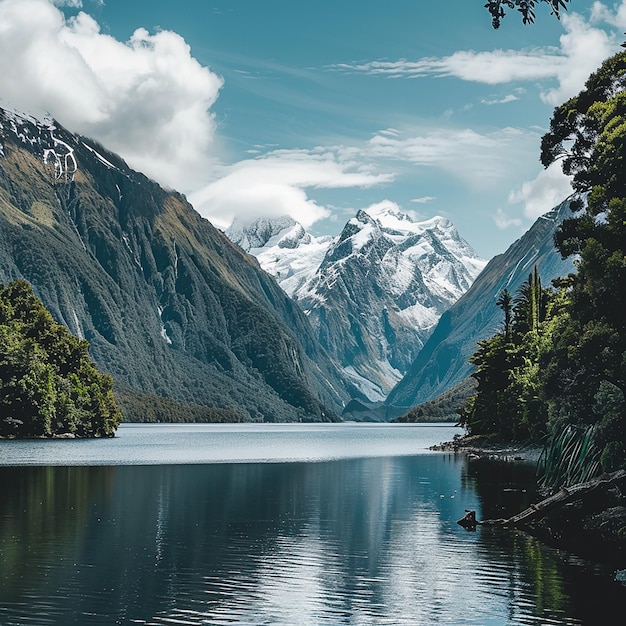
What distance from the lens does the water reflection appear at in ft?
131

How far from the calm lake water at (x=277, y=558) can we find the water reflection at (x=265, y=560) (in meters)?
0.12

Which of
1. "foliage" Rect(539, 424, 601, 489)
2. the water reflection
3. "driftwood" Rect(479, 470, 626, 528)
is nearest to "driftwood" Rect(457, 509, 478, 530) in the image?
the water reflection

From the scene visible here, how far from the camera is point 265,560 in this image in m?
52.6

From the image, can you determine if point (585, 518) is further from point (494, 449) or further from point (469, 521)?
point (494, 449)

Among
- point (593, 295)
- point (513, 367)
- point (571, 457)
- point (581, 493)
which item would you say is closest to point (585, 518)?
point (581, 493)

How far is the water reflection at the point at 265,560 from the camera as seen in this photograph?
39969 millimetres

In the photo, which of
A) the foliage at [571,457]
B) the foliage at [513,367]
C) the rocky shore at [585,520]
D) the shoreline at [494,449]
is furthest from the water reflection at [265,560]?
the foliage at [513,367]

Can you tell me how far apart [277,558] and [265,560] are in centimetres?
100

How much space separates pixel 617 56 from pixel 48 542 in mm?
61511

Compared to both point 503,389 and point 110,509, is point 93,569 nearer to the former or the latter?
point 110,509

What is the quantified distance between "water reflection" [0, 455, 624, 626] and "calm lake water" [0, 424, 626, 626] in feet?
0.38

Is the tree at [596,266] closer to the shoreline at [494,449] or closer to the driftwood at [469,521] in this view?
the driftwood at [469,521]

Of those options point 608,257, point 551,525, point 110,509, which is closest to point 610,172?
point 608,257

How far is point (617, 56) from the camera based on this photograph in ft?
276
